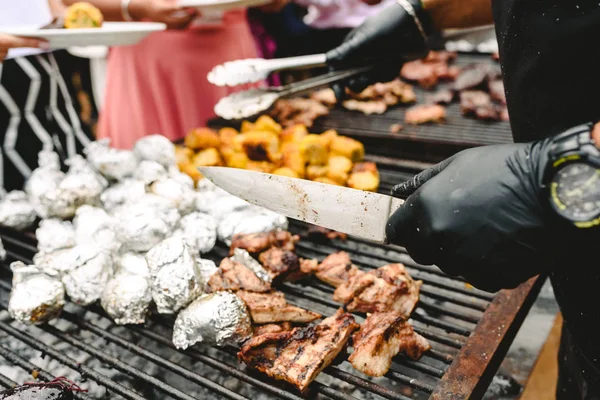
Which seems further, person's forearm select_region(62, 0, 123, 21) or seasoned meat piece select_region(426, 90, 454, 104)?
seasoned meat piece select_region(426, 90, 454, 104)

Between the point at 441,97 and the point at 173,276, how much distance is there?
280cm

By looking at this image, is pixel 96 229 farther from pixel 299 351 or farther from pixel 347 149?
pixel 347 149

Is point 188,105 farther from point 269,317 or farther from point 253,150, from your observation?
point 269,317

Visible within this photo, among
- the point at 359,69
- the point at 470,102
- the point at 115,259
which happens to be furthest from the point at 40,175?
the point at 470,102

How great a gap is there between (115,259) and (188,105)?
219 cm

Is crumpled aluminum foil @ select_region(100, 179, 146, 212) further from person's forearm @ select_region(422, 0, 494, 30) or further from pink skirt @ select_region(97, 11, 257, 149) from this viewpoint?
person's forearm @ select_region(422, 0, 494, 30)

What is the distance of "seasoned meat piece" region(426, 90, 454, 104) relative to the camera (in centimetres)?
390

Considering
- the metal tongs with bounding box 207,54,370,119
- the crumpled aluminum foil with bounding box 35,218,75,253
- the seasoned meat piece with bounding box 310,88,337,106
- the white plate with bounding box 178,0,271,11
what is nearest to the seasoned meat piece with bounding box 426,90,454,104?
the seasoned meat piece with bounding box 310,88,337,106

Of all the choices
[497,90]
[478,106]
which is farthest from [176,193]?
[497,90]

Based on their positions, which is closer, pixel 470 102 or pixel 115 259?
pixel 115 259

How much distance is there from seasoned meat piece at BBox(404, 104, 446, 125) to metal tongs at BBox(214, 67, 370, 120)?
83 cm

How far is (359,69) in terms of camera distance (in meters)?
2.80

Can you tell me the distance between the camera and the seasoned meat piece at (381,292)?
1.92 m

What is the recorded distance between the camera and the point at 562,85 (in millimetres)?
1386
